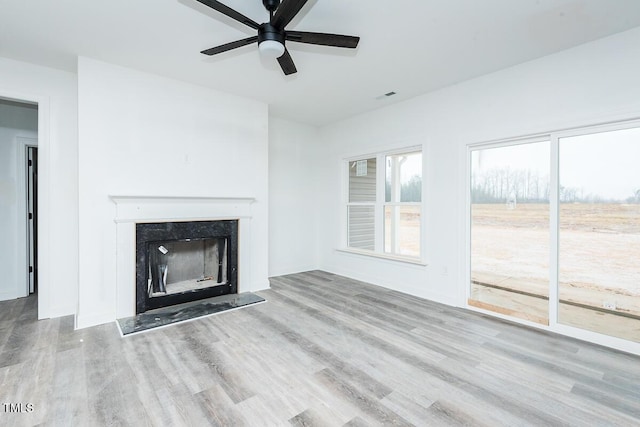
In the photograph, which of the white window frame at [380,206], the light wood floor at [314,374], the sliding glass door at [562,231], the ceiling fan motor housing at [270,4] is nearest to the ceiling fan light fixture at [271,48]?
the ceiling fan motor housing at [270,4]

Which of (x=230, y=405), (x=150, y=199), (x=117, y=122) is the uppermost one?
(x=117, y=122)

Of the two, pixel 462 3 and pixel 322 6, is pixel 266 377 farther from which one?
pixel 462 3

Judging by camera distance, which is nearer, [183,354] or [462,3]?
[462,3]

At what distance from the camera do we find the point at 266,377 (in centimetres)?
219

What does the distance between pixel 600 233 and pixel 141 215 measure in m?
4.77

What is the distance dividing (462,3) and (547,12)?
731 mm

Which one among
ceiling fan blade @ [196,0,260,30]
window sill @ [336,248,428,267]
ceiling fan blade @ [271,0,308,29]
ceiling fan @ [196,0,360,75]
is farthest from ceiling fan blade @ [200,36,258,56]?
window sill @ [336,248,428,267]

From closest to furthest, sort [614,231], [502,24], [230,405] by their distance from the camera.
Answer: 1. [230,405]
2. [502,24]
3. [614,231]

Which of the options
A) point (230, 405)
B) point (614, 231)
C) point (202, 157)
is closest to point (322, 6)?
point (202, 157)

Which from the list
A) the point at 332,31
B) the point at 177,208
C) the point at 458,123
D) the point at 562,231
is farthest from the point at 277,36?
the point at 562,231

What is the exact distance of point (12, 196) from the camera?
390cm

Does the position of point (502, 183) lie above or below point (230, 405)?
above

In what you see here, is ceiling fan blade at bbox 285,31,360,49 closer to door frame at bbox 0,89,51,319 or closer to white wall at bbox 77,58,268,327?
A: white wall at bbox 77,58,268,327

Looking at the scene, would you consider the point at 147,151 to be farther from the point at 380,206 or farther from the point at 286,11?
the point at 380,206
